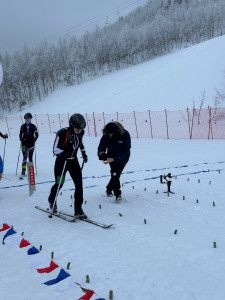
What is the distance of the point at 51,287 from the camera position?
11.0 ft

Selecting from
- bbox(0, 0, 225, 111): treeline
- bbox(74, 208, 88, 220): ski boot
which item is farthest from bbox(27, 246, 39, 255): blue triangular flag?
bbox(0, 0, 225, 111): treeline

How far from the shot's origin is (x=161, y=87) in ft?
146

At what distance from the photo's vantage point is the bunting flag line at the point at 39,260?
12.9 ft

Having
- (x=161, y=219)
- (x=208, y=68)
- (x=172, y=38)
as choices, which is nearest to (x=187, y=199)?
(x=161, y=219)

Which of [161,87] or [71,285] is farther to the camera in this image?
[161,87]

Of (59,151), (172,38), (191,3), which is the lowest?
(59,151)

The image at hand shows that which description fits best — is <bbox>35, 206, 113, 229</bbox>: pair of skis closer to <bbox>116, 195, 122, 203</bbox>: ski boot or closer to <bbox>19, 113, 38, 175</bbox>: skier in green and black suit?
<bbox>116, 195, 122, 203</bbox>: ski boot

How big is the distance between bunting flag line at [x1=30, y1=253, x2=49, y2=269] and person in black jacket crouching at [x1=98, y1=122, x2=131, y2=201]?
8.93ft

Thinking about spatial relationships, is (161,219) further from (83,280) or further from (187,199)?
(83,280)

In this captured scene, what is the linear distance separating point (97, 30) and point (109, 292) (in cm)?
12062

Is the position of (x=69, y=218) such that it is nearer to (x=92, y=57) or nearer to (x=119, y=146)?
(x=119, y=146)

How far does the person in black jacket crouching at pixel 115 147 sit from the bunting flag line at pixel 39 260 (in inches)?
107

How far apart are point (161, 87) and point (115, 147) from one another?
3981 cm

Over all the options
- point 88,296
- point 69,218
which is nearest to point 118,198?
point 69,218
